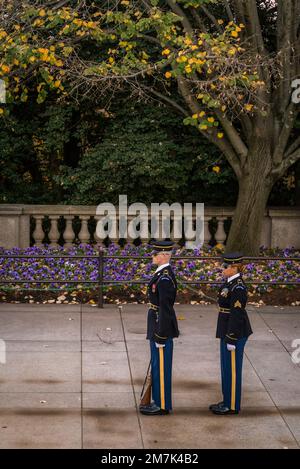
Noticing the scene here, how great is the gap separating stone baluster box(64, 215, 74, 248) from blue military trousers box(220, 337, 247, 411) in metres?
8.39

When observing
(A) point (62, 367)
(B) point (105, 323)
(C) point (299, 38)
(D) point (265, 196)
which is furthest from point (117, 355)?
(C) point (299, 38)

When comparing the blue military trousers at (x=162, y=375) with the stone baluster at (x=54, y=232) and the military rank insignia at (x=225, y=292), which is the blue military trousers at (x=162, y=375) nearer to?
the military rank insignia at (x=225, y=292)

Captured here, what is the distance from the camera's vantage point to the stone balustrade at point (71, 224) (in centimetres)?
1639

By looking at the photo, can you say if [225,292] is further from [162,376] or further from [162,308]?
[162,376]

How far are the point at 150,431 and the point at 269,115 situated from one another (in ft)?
28.1

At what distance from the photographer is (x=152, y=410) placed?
8328 mm

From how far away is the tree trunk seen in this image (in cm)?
1518

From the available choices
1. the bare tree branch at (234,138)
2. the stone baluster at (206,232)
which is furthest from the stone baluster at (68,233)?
the bare tree branch at (234,138)

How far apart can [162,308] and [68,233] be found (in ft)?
27.4

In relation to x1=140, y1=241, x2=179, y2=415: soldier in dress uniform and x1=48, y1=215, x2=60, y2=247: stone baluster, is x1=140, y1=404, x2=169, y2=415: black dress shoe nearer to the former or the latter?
x1=140, y1=241, x2=179, y2=415: soldier in dress uniform

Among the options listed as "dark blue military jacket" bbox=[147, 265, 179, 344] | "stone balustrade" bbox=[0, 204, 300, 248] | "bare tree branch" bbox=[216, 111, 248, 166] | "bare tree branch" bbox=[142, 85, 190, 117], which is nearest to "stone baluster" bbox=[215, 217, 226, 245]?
"stone balustrade" bbox=[0, 204, 300, 248]

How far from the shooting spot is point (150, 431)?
7867mm

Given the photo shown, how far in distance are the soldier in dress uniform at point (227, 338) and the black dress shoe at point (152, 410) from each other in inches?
20.0

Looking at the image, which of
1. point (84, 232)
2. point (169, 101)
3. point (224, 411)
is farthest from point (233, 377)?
point (84, 232)
